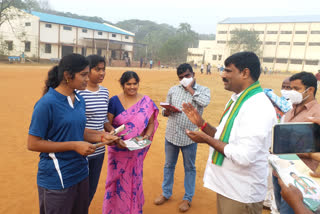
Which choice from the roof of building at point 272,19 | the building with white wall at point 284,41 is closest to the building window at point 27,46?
the building with white wall at point 284,41

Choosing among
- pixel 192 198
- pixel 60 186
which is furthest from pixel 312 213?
pixel 192 198

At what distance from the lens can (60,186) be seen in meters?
2.02

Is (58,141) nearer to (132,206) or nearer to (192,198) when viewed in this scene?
(132,206)

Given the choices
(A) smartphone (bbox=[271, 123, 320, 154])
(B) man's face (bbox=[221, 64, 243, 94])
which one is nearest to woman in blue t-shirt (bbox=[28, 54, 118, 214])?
(B) man's face (bbox=[221, 64, 243, 94])

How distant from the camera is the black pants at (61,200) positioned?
2018mm

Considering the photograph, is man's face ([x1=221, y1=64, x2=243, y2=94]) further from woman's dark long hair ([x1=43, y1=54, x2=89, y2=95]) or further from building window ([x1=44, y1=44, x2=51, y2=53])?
building window ([x1=44, y1=44, x2=51, y2=53])

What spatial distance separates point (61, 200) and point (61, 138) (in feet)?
1.77

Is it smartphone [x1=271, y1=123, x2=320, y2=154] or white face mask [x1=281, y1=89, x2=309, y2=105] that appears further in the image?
white face mask [x1=281, y1=89, x2=309, y2=105]

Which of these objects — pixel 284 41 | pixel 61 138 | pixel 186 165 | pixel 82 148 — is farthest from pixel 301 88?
pixel 284 41

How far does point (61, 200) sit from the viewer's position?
80.4 inches

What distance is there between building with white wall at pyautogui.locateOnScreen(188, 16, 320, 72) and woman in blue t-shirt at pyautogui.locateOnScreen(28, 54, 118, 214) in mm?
56726

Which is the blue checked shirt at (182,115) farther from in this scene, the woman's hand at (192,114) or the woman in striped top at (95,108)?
the woman's hand at (192,114)

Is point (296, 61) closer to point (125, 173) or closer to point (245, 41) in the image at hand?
point (245, 41)

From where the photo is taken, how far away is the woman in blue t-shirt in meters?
1.93
